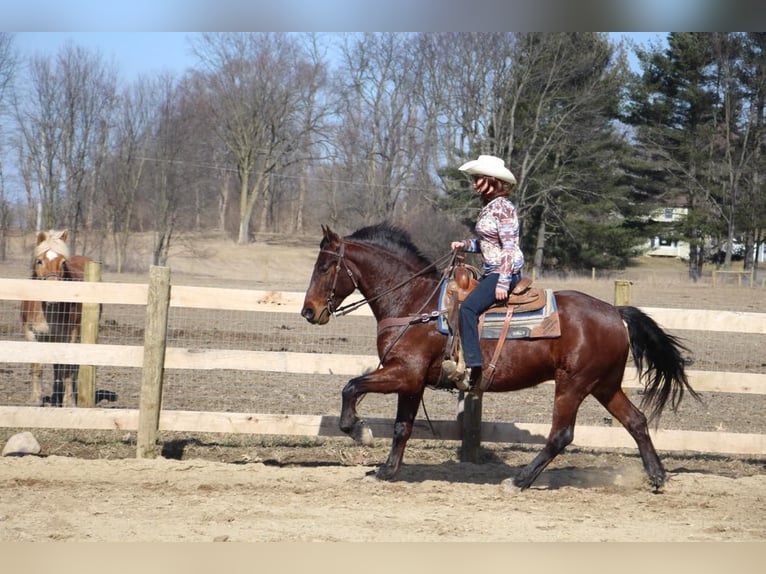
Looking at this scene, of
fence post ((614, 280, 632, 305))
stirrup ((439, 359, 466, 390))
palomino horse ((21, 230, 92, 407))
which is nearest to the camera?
stirrup ((439, 359, 466, 390))

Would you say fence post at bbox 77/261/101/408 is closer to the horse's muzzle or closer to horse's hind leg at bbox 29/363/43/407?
horse's hind leg at bbox 29/363/43/407

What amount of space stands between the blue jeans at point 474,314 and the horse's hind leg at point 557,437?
2.59ft

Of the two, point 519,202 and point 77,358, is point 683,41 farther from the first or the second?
point 77,358

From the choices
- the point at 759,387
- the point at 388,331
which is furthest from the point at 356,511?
the point at 759,387

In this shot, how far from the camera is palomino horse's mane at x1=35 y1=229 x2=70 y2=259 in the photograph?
9750 mm

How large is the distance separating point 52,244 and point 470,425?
5.40 meters

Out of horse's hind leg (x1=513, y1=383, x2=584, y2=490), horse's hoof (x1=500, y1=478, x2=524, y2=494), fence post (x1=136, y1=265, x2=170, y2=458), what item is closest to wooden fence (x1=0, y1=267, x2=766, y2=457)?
fence post (x1=136, y1=265, x2=170, y2=458)

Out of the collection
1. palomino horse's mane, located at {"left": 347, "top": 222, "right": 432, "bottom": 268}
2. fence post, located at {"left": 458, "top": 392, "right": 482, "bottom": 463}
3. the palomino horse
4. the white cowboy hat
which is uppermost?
the white cowboy hat

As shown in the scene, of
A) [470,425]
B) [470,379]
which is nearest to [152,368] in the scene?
[470,379]

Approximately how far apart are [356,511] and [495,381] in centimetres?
165

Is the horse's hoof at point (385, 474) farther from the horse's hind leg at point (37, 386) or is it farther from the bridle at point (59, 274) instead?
the bridle at point (59, 274)

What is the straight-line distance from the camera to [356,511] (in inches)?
233

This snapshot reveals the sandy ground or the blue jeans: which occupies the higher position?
the blue jeans

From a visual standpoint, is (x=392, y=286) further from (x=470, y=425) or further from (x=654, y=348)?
(x=654, y=348)
